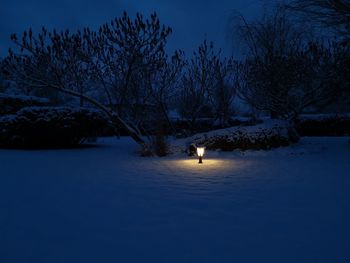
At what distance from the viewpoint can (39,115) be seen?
8742 millimetres

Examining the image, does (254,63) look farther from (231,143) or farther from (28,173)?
(28,173)

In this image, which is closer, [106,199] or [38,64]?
[106,199]

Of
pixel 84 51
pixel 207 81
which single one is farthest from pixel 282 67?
pixel 84 51

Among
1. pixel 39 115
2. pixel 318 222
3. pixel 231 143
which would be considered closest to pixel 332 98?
pixel 231 143

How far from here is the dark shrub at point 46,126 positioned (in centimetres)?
859

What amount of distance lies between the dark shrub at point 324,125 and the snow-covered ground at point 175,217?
1252 centimetres

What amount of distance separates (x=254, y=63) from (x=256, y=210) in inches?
359

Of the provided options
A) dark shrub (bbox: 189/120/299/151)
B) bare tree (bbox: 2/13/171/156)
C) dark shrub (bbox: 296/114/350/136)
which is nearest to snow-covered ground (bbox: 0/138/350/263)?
dark shrub (bbox: 189/120/299/151)

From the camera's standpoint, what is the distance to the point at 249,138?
817 cm

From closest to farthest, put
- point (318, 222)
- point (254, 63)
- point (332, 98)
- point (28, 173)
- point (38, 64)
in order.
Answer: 1. point (318, 222)
2. point (28, 173)
3. point (38, 64)
4. point (332, 98)
5. point (254, 63)

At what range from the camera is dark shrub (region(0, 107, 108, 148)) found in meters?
8.59

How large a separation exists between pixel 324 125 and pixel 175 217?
53.6 ft

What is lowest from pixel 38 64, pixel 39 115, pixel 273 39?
pixel 39 115

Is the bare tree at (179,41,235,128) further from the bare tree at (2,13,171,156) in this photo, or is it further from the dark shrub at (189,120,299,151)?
the bare tree at (2,13,171,156)
